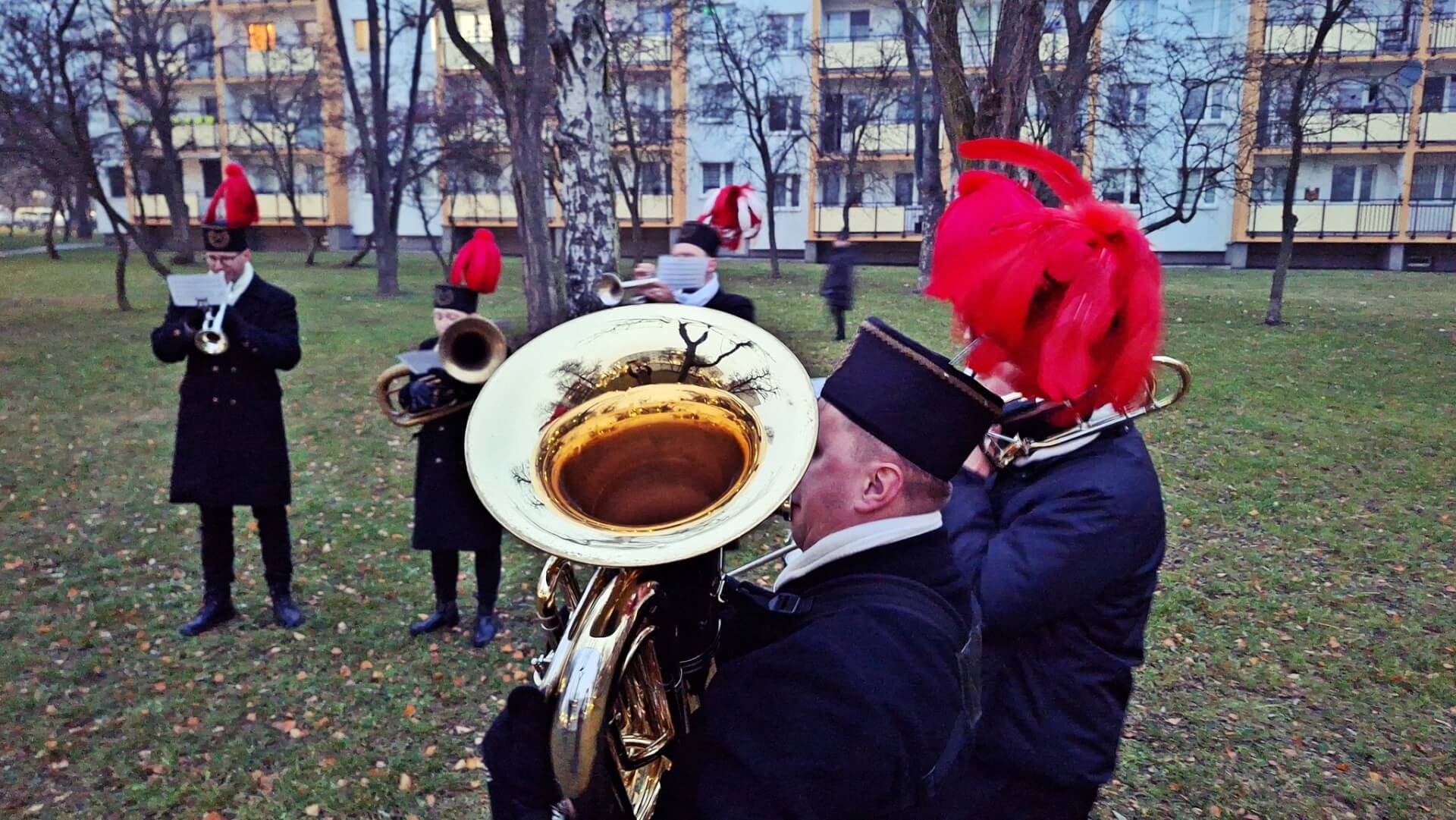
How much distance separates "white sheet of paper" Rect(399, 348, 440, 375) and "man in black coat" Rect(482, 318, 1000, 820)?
3.19m

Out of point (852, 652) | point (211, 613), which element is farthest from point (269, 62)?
point (852, 652)

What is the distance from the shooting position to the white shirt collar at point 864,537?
1.61 m

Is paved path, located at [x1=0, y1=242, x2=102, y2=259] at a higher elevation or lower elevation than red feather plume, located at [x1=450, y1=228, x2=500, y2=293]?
lower

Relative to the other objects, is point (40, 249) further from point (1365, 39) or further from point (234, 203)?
point (1365, 39)

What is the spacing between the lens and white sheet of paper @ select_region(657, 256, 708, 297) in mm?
5016

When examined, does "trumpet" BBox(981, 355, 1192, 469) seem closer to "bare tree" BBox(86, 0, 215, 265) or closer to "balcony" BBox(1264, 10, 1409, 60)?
"bare tree" BBox(86, 0, 215, 265)

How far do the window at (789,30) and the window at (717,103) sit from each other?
224 centimetres

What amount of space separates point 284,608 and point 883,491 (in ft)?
15.2

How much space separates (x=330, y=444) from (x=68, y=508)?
7.69 feet

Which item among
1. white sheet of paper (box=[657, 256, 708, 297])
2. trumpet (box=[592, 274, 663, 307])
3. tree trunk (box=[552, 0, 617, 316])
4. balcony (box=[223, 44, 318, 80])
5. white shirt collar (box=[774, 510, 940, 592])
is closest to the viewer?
white shirt collar (box=[774, 510, 940, 592])

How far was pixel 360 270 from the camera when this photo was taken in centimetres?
2867

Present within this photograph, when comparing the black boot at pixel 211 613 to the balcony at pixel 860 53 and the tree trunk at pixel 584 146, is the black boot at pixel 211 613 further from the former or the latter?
the balcony at pixel 860 53

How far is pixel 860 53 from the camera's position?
32.2 metres

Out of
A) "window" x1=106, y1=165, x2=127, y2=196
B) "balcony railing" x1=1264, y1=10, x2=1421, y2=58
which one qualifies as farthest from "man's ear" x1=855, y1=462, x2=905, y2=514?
A: "window" x1=106, y1=165, x2=127, y2=196
